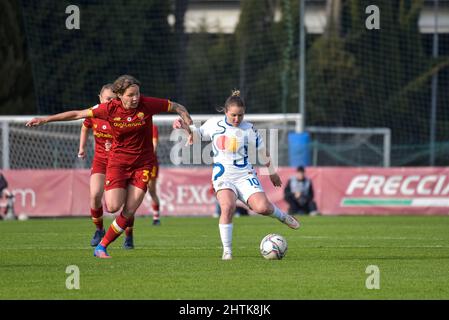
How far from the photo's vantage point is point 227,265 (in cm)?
1166

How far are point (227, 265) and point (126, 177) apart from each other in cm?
177

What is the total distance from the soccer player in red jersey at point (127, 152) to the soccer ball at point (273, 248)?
1552 mm

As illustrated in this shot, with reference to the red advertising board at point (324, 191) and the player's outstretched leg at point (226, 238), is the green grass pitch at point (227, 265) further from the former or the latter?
the red advertising board at point (324, 191)

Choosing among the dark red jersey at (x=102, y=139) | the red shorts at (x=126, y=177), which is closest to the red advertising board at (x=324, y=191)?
the dark red jersey at (x=102, y=139)

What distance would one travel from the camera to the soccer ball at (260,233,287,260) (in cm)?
1245

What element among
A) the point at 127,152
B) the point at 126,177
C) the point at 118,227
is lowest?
the point at 118,227

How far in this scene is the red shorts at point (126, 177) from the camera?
41.2 ft
